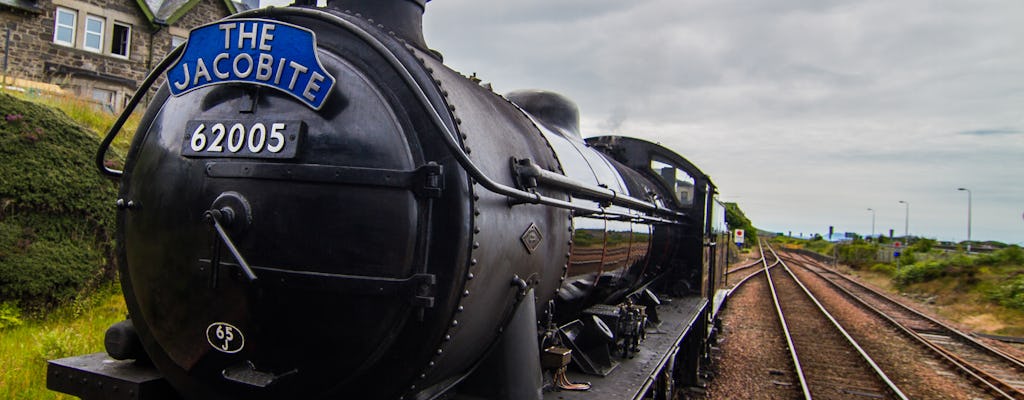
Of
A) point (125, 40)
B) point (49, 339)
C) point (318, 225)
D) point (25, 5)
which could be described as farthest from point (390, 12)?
point (125, 40)

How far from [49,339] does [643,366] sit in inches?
212

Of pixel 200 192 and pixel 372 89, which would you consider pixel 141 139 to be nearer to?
pixel 200 192

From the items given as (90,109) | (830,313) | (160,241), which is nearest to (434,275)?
(160,241)

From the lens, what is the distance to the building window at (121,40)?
20641mm

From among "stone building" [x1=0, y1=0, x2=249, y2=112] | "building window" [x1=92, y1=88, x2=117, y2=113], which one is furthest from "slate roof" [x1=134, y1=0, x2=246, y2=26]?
"building window" [x1=92, y1=88, x2=117, y2=113]

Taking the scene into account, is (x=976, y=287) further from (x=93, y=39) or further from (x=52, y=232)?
(x=93, y=39)

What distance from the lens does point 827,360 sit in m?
12.6

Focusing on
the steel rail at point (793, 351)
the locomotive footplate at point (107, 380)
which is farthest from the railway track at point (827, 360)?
the locomotive footplate at point (107, 380)

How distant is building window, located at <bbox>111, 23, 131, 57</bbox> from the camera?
20641 mm

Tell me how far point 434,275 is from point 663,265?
6.93 m

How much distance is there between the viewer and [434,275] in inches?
105

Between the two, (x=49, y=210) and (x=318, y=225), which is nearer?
(x=318, y=225)

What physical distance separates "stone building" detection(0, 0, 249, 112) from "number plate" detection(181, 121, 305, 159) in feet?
56.9

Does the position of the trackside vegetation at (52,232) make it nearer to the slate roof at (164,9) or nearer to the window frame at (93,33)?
the window frame at (93,33)
